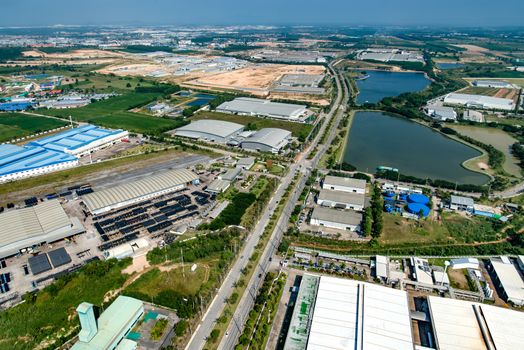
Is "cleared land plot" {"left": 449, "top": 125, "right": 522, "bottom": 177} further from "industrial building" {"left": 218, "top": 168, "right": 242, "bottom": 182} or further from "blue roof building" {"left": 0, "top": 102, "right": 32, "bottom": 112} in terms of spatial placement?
"blue roof building" {"left": 0, "top": 102, "right": 32, "bottom": 112}

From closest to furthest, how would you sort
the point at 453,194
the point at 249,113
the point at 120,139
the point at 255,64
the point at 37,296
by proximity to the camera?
the point at 37,296 < the point at 453,194 < the point at 120,139 < the point at 249,113 < the point at 255,64

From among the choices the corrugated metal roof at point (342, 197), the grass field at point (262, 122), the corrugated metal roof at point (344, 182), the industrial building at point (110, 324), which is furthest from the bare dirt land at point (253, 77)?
the industrial building at point (110, 324)

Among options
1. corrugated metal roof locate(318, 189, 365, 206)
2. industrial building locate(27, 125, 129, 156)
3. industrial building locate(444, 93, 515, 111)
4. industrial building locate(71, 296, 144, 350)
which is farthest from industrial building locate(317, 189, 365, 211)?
industrial building locate(444, 93, 515, 111)

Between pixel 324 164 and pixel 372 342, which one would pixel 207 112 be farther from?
pixel 372 342

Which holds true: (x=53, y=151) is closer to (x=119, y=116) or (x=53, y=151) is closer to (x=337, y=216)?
(x=119, y=116)

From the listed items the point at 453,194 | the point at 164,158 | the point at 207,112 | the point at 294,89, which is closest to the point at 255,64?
the point at 294,89

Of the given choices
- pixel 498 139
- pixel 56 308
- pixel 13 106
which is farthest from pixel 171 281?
pixel 13 106

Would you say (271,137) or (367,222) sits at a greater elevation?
(271,137)
